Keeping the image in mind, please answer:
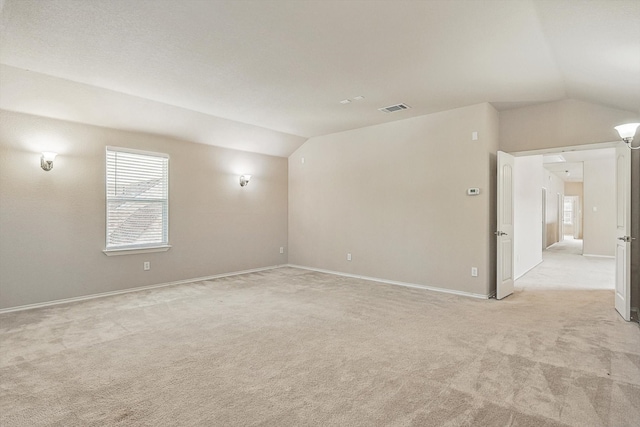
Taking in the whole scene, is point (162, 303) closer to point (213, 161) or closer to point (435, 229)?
point (213, 161)

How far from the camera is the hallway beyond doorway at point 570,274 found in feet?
18.8

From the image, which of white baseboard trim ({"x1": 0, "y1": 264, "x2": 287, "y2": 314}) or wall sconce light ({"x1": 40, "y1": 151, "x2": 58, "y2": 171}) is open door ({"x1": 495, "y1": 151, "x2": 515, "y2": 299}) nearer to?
white baseboard trim ({"x1": 0, "y1": 264, "x2": 287, "y2": 314})

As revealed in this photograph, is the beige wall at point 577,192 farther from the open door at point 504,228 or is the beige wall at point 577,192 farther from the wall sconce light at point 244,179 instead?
the wall sconce light at point 244,179

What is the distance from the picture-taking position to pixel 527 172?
6988mm

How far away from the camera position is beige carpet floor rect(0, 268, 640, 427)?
2.10m

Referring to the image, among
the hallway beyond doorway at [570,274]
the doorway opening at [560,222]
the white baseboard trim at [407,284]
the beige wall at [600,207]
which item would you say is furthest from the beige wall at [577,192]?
the white baseboard trim at [407,284]

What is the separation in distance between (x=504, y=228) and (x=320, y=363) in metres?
3.65

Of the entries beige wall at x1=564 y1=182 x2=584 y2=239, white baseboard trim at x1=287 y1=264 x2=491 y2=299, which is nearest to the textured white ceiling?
white baseboard trim at x1=287 y1=264 x2=491 y2=299

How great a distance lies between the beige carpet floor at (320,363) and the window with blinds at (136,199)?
1123 mm

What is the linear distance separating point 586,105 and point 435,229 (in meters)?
2.57

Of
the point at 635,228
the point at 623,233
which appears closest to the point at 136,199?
the point at 623,233

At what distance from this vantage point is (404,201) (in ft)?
18.9

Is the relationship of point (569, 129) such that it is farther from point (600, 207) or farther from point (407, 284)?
point (600, 207)

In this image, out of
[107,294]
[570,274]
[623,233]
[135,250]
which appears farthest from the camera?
[570,274]
